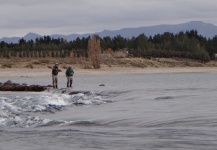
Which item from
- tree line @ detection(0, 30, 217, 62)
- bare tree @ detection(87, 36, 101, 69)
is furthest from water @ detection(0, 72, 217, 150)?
tree line @ detection(0, 30, 217, 62)

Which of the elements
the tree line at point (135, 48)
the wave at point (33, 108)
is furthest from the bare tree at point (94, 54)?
the wave at point (33, 108)

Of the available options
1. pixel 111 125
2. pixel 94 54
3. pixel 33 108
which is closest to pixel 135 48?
pixel 94 54

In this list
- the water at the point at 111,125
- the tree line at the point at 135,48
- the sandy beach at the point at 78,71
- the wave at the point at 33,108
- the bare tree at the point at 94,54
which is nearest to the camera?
the water at the point at 111,125

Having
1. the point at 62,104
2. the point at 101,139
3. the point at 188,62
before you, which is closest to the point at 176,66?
the point at 188,62

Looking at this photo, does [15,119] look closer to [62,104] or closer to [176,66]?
[62,104]

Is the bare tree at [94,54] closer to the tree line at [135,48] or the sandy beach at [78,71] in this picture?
the sandy beach at [78,71]

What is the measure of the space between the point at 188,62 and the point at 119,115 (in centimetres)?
6431

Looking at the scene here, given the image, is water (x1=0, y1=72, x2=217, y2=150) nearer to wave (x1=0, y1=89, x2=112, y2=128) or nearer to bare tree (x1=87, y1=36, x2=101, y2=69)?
wave (x1=0, y1=89, x2=112, y2=128)

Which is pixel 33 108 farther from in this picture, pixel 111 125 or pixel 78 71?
pixel 78 71

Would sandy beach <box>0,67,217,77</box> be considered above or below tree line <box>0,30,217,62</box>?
below

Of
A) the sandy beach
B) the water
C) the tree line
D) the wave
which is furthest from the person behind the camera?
the tree line

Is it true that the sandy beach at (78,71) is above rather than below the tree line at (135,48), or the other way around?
below

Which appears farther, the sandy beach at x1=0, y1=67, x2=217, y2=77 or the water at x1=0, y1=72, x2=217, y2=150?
the sandy beach at x1=0, y1=67, x2=217, y2=77

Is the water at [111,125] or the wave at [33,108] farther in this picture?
the wave at [33,108]
